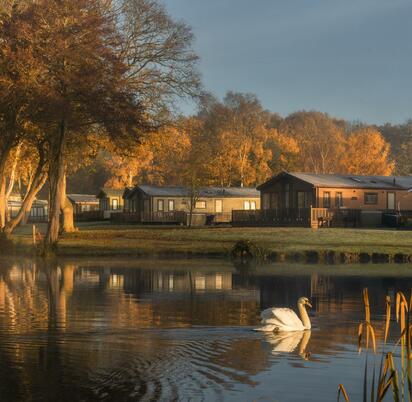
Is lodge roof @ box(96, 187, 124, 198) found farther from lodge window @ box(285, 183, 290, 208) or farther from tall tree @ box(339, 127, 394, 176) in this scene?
lodge window @ box(285, 183, 290, 208)

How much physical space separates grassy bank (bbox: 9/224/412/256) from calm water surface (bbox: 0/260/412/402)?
13939mm

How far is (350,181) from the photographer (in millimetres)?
79750

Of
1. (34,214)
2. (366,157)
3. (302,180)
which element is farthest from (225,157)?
(34,214)

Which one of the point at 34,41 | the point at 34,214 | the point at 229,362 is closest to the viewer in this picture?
the point at 229,362

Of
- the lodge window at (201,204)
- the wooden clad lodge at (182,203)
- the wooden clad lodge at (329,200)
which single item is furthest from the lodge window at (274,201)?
the lodge window at (201,204)

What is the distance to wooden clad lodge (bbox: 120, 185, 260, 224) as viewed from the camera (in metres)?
94.6

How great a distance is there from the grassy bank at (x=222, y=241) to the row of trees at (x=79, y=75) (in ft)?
11.1

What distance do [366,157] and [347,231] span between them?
63048mm

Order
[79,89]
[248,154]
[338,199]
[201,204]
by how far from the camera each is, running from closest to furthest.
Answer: [79,89] < [338,199] < [201,204] < [248,154]

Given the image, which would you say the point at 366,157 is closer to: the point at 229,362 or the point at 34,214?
the point at 34,214

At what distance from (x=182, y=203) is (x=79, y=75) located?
52367mm

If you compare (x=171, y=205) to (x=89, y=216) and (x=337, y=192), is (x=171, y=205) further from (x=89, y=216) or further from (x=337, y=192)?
(x=337, y=192)

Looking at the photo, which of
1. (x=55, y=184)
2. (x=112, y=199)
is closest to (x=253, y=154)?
(x=112, y=199)

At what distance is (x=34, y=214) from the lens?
13662 centimetres
